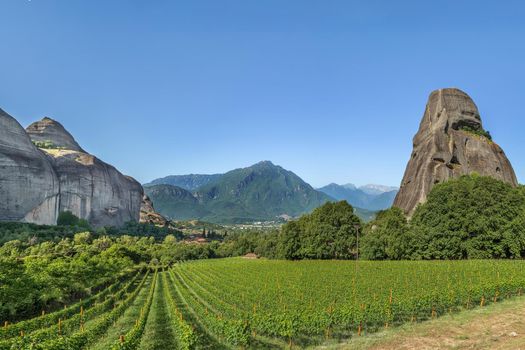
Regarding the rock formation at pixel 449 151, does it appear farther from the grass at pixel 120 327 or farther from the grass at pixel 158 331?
the grass at pixel 120 327

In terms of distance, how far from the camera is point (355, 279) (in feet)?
154

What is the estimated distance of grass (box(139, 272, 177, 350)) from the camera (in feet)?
79.3

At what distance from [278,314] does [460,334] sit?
13082 millimetres

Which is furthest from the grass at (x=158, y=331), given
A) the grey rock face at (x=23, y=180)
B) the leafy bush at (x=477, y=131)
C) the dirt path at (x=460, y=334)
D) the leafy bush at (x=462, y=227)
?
the grey rock face at (x=23, y=180)

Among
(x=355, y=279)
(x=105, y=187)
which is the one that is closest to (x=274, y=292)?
(x=355, y=279)

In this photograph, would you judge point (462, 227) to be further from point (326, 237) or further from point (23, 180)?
point (23, 180)

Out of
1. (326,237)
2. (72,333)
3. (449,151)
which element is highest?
(449,151)

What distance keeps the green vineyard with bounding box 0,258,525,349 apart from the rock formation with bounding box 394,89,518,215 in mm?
44852

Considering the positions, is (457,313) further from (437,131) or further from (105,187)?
(105,187)

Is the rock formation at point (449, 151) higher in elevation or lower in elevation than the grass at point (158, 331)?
higher

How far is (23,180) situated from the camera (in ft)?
485

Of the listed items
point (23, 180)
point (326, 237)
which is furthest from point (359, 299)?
point (23, 180)

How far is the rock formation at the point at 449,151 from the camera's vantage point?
90.1 meters

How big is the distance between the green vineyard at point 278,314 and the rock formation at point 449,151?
4485cm
